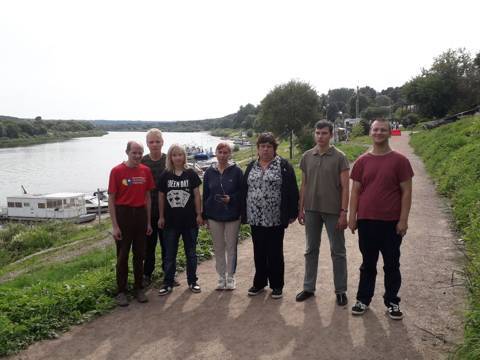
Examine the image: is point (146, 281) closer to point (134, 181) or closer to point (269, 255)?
point (134, 181)

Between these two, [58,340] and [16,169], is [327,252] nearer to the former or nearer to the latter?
[58,340]

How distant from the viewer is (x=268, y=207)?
14.9ft

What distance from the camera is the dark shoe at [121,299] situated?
4.70m

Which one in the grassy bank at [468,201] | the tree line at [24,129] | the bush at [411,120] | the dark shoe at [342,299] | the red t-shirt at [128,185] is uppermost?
the tree line at [24,129]

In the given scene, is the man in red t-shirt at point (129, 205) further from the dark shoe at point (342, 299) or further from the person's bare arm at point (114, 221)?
the dark shoe at point (342, 299)

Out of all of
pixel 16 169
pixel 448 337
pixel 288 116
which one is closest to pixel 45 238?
pixel 448 337

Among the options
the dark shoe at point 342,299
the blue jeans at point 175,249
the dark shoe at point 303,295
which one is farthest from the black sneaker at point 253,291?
the dark shoe at point 342,299

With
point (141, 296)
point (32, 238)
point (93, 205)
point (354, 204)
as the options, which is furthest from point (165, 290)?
point (93, 205)

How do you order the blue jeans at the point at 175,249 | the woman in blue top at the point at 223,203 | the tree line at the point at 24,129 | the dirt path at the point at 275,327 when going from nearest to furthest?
the dirt path at the point at 275,327
the woman in blue top at the point at 223,203
the blue jeans at the point at 175,249
the tree line at the point at 24,129

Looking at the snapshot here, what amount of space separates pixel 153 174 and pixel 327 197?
2.11 meters

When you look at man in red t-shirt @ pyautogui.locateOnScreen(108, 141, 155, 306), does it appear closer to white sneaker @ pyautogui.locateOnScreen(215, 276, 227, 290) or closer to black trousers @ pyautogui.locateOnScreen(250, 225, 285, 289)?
white sneaker @ pyautogui.locateOnScreen(215, 276, 227, 290)

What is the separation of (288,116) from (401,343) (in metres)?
37.8

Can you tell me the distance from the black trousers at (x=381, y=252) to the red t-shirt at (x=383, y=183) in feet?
0.35

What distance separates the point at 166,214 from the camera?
4930 millimetres
